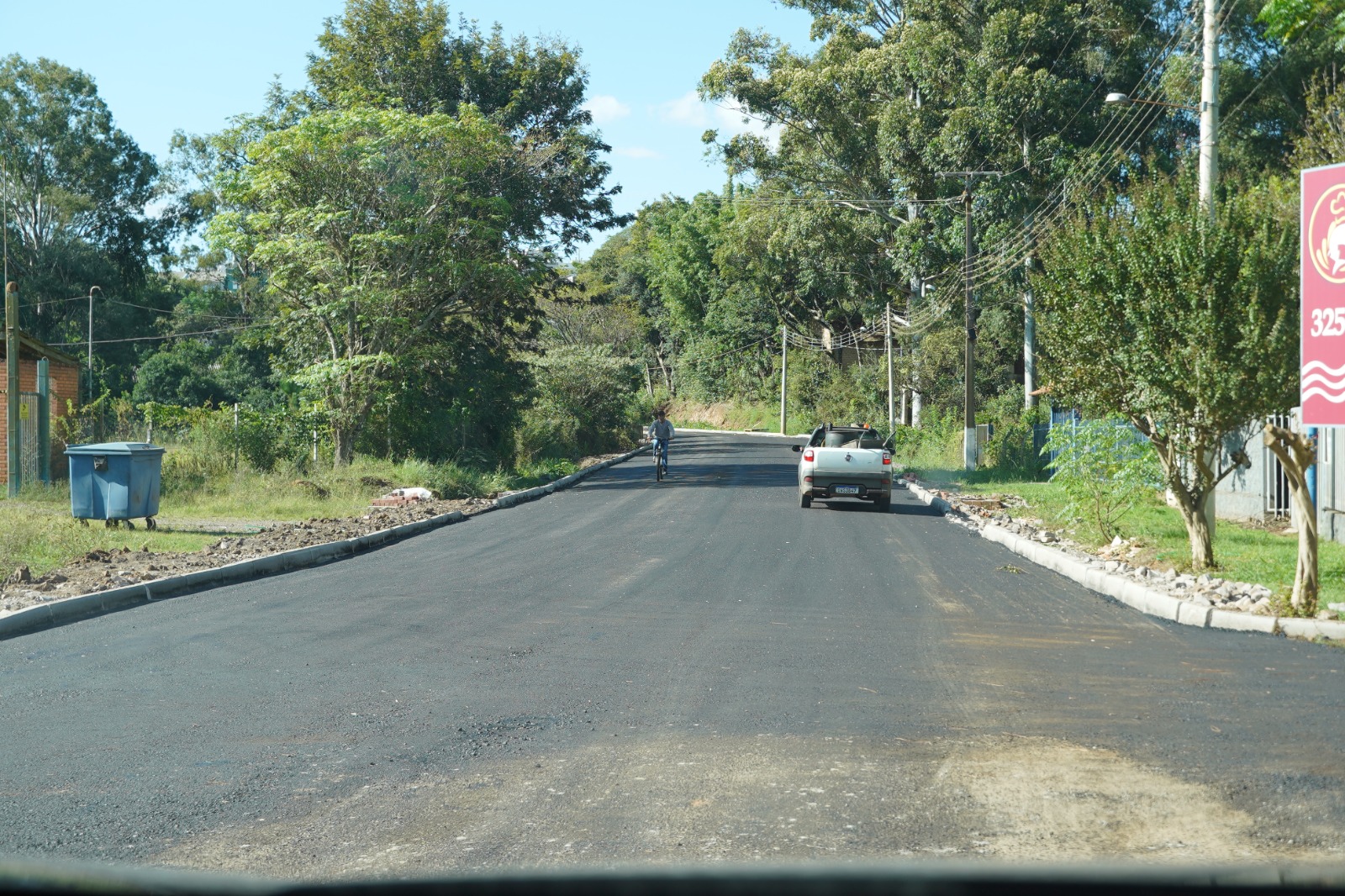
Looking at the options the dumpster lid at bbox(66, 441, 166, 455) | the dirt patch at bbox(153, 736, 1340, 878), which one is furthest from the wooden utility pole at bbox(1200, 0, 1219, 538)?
the dumpster lid at bbox(66, 441, 166, 455)

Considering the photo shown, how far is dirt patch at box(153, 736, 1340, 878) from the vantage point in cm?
451

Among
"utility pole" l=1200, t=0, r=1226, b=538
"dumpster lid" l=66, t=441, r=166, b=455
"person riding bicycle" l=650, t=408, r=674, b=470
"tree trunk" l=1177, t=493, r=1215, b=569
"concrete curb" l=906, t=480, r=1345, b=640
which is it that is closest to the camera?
"concrete curb" l=906, t=480, r=1345, b=640

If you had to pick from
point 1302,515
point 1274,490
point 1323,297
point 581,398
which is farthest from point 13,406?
point 581,398

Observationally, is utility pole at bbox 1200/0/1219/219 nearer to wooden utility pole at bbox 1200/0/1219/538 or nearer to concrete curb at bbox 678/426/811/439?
wooden utility pole at bbox 1200/0/1219/538

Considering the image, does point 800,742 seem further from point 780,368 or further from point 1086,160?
point 780,368

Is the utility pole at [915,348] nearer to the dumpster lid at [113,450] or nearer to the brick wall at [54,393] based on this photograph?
the brick wall at [54,393]

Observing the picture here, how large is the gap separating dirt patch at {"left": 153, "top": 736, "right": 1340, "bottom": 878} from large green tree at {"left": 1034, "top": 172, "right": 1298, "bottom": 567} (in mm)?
7580

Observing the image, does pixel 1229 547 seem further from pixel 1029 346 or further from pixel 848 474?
pixel 1029 346

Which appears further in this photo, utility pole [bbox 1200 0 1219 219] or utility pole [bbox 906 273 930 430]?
utility pole [bbox 906 273 930 430]

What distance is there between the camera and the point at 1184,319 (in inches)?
488

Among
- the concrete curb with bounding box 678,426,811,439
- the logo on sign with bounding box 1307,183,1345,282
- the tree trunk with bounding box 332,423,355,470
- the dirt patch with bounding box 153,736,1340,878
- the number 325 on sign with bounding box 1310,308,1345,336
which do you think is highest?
the logo on sign with bounding box 1307,183,1345,282

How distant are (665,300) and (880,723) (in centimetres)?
8604

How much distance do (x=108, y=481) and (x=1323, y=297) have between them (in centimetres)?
1536

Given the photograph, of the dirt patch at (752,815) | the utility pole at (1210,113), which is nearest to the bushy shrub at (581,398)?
the utility pole at (1210,113)
